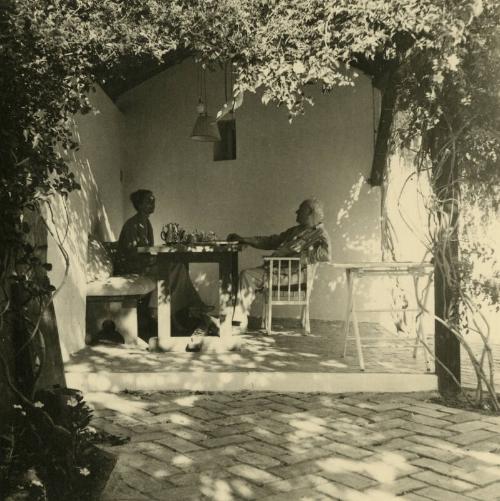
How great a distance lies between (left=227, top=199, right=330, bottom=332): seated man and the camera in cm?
670

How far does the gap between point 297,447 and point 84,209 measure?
3.75m

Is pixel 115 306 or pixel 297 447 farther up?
pixel 115 306

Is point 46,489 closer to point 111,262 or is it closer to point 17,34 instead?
point 17,34

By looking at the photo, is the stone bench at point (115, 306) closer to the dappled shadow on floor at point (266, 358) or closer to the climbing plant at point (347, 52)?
the dappled shadow on floor at point (266, 358)

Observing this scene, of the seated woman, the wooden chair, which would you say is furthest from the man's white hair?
the seated woman

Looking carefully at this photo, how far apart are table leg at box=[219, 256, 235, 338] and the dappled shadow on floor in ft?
0.84

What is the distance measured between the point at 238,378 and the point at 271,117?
4.47 meters

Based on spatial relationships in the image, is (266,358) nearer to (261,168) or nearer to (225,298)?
(225,298)

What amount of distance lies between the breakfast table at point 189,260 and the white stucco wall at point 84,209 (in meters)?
0.68

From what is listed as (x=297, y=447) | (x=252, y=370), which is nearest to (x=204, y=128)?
(x=252, y=370)

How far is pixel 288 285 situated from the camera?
21.5ft

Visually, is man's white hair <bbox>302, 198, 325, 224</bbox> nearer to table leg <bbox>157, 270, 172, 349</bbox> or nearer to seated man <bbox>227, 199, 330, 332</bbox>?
seated man <bbox>227, 199, 330, 332</bbox>

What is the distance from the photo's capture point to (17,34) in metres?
2.70

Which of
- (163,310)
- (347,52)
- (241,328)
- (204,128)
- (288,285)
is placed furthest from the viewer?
(204,128)
